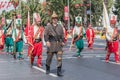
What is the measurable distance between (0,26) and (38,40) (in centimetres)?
1122

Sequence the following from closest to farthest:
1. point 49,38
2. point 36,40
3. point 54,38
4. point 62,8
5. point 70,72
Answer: point 54,38 < point 49,38 < point 70,72 < point 36,40 < point 62,8

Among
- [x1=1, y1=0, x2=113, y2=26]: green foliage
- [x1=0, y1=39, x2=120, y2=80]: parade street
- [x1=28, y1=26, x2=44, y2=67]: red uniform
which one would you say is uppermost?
[x1=1, y1=0, x2=113, y2=26]: green foliage

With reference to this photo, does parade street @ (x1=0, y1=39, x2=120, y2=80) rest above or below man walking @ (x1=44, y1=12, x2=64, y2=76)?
below

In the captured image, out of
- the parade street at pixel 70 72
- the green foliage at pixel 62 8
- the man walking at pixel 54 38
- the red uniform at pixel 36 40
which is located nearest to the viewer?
the parade street at pixel 70 72

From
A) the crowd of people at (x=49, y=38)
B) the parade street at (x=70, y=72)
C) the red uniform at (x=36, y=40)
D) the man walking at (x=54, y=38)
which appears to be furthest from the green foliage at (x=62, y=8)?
the man walking at (x=54, y=38)

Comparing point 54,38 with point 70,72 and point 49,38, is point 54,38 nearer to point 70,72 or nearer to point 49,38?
point 49,38

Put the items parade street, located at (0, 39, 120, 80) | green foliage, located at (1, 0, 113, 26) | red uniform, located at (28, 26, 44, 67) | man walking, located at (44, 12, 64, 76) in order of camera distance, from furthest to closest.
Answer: green foliage, located at (1, 0, 113, 26), red uniform, located at (28, 26, 44, 67), man walking, located at (44, 12, 64, 76), parade street, located at (0, 39, 120, 80)

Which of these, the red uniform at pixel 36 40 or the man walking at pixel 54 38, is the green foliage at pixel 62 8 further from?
the man walking at pixel 54 38

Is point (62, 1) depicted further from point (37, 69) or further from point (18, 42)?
point (37, 69)

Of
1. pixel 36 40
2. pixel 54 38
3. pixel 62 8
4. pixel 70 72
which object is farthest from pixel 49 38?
pixel 62 8

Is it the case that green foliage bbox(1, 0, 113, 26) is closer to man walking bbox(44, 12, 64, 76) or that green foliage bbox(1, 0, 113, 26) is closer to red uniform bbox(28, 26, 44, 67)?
red uniform bbox(28, 26, 44, 67)

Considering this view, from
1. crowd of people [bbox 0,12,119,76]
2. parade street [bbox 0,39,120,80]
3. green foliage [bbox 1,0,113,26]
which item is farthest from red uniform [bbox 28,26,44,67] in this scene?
green foliage [bbox 1,0,113,26]

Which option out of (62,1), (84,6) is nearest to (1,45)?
(62,1)

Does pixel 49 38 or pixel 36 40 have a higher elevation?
pixel 49 38
